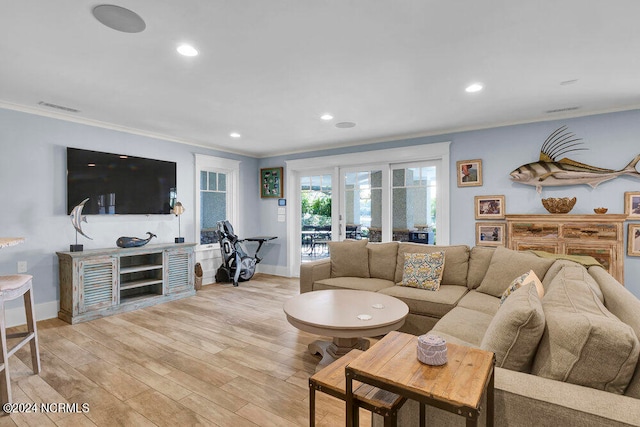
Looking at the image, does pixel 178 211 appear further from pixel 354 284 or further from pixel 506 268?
pixel 506 268

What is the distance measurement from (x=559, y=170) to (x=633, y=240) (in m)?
1.04

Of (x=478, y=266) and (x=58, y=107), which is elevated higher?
(x=58, y=107)

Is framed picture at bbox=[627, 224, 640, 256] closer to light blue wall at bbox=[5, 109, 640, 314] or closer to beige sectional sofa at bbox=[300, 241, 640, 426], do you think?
light blue wall at bbox=[5, 109, 640, 314]

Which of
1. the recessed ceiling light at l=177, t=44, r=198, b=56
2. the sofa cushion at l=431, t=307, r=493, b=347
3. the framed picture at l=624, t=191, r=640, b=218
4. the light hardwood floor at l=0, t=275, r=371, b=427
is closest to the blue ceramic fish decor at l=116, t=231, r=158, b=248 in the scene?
the light hardwood floor at l=0, t=275, r=371, b=427

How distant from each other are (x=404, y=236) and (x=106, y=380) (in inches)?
157

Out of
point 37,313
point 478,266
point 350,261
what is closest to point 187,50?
point 350,261

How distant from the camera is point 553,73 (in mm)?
2691

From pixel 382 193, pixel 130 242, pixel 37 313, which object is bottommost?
pixel 37 313

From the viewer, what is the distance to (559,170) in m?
3.83

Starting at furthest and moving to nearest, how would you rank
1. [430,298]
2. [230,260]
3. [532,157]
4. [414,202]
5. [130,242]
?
1. [230,260]
2. [414,202]
3. [130,242]
4. [532,157]
5. [430,298]

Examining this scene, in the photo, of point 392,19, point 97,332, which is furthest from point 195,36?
point 97,332

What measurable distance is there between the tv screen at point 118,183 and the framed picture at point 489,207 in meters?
4.40

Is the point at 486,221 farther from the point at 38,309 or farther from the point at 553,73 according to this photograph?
the point at 38,309

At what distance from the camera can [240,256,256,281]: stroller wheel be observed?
18.4 feet
